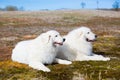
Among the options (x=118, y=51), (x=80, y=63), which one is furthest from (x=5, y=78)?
(x=118, y=51)

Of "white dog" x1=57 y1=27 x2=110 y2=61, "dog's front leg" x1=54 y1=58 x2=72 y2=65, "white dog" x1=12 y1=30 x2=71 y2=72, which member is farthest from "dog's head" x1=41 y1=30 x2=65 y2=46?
"white dog" x1=57 y1=27 x2=110 y2=61

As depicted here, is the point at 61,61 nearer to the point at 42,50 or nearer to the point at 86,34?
the point at 42,50

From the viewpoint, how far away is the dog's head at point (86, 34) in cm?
1761

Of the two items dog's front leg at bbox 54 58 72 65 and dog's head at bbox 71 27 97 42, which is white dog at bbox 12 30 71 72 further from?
dog's head at bbox 71 27 97 42

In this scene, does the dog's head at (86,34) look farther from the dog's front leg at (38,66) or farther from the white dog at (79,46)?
the dog's front leg at (38,66)

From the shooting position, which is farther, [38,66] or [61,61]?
[61,61]

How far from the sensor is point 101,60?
17172 millimetres

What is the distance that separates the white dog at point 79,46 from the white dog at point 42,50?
107 centimetres

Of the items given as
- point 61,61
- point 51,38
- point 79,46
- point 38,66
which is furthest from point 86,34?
point 38,66

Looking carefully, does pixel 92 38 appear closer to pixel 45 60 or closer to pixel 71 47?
pixel 71 47

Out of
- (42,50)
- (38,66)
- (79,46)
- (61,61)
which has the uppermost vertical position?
(42,50)

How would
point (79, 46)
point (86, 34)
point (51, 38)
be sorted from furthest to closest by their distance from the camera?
1. point (79, 46)
2. point (86, 34)
3. point (51, 38)

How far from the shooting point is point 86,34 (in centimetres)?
1769

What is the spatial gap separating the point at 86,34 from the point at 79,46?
62 centimetres
